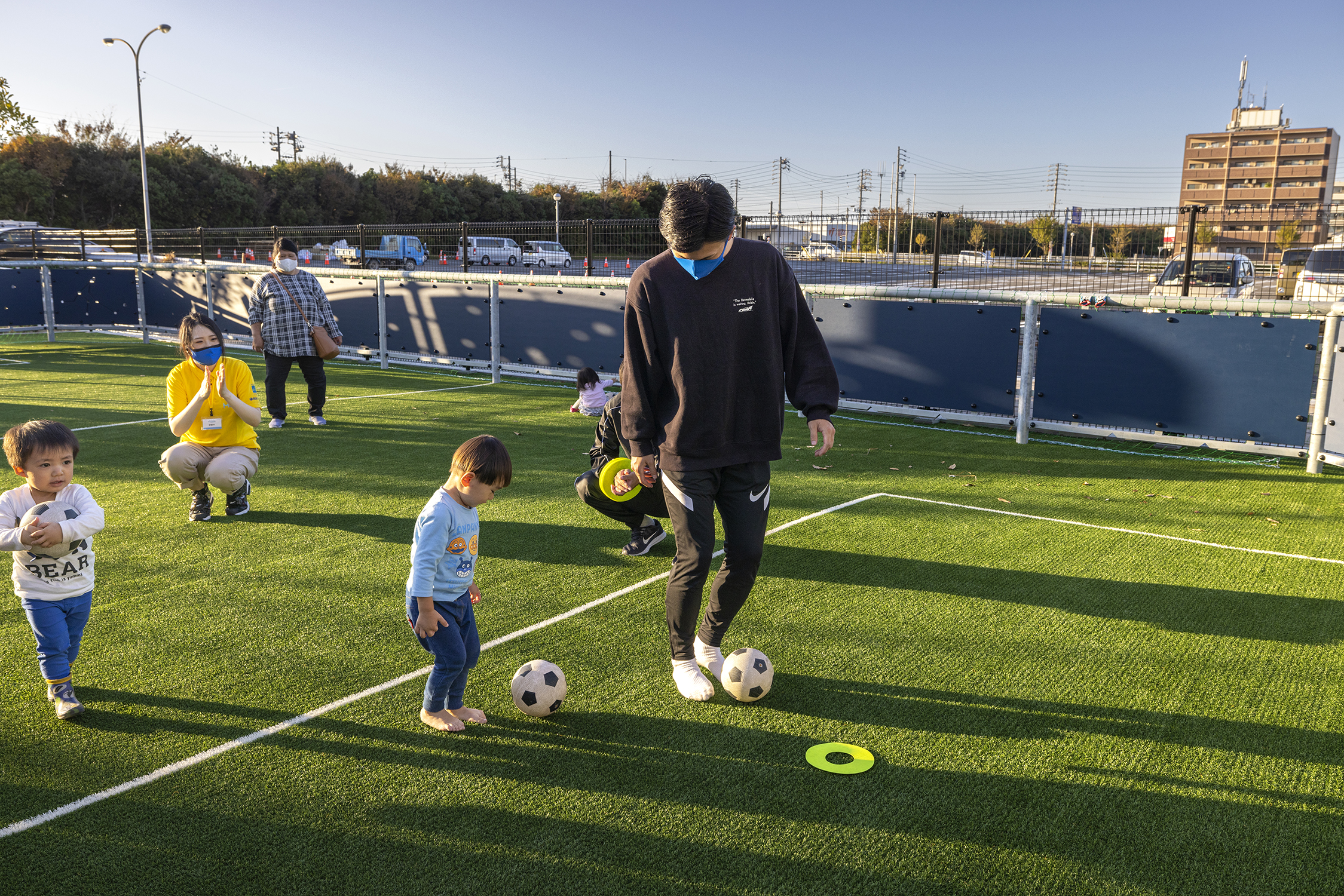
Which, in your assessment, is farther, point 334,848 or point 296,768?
point 296,768

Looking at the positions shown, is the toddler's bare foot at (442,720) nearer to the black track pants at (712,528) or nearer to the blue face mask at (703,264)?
the black track pants at (712,528)

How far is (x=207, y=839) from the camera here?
2922 mm

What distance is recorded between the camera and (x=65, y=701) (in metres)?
3.71

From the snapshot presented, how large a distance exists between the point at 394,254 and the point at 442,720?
18.0 meters

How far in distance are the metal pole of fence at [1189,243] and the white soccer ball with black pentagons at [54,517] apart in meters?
12.5

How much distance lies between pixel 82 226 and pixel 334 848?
188 ft

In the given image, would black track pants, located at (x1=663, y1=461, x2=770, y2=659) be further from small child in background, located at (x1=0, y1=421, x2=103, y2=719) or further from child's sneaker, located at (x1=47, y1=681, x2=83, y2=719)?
child's sneaker, located at (x1=47, y1=681, x2=83, y2=719)

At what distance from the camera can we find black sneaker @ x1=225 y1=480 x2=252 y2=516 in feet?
22.4

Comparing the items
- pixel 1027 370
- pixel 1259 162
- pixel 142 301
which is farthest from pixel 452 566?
pixel 1259 162

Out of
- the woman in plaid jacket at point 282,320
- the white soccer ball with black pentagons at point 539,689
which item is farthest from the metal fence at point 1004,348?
the white soccer ball with black pentagons at point 539,689

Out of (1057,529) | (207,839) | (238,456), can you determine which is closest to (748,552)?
(207,839)

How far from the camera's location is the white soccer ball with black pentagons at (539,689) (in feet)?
12.3

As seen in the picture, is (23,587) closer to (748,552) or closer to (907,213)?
(748,552)

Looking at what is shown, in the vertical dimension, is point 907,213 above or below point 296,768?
above
